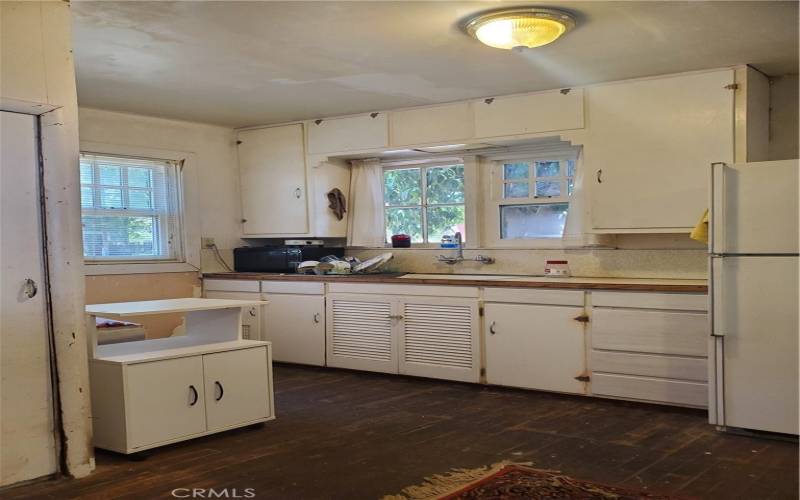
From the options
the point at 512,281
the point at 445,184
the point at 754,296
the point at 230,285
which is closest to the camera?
the point at 754,296

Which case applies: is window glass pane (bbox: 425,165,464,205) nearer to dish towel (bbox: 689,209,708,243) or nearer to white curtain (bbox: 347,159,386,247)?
white curtain (bbox: 347,159,386,247)

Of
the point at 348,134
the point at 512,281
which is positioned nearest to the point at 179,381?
the point at 512,281

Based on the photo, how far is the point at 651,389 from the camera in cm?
446

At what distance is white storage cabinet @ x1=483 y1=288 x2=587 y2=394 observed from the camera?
15.5 ft

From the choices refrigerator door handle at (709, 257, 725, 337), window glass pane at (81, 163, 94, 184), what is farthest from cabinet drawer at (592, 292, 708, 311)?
window glass pane at (81, 163, 94, 184)

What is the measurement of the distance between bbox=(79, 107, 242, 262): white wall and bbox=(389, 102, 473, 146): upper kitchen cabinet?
1.79m

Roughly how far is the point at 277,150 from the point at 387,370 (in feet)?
7.29

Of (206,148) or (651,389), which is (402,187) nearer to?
(206,148)

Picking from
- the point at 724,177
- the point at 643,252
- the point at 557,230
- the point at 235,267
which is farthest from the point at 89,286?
the point at 724,177

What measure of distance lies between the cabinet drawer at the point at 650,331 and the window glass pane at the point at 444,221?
164 centimetres

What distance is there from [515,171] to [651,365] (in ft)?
6.27

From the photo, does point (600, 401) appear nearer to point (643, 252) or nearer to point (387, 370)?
point (643, 252)

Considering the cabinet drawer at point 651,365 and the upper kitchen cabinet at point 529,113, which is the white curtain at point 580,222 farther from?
the cabinet drawer at point 651,365

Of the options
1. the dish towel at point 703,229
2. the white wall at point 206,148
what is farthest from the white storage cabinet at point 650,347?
the white wall at point 206,148
